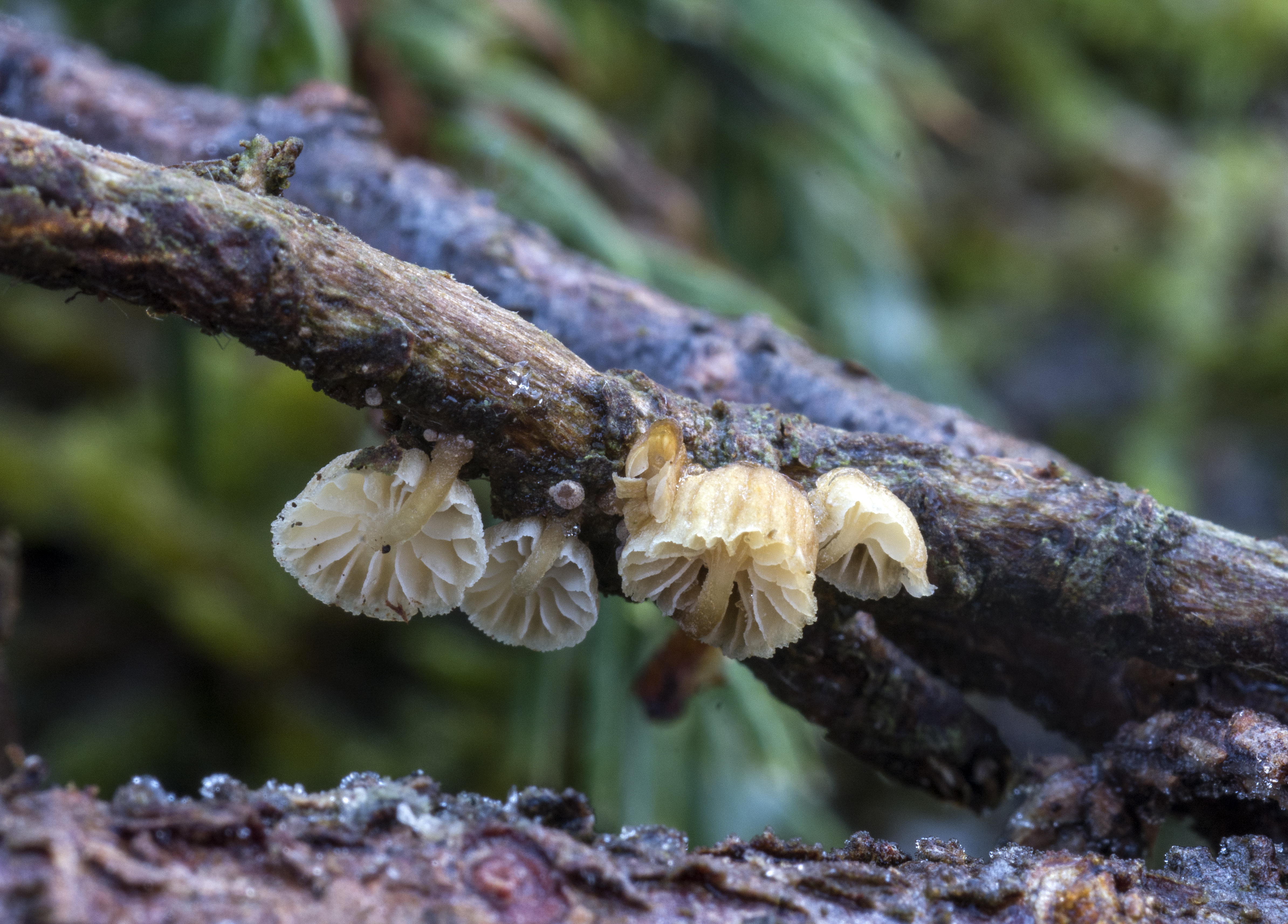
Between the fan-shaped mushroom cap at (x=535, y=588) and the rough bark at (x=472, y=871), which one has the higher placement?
the fan-shaped mushroom cap at (x=535, y=588)

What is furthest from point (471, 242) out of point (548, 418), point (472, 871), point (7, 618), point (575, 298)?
point (472, 871)

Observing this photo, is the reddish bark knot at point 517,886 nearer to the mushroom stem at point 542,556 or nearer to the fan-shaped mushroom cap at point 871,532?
the mushroom stem at point 542,556

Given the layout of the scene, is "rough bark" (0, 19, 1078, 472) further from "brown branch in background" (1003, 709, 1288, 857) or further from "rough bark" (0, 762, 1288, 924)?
"rough bark" (0, 762, 1288, 924)


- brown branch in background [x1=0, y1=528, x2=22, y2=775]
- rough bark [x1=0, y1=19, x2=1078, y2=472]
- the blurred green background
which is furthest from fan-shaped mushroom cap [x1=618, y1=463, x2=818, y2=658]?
the blurred green background

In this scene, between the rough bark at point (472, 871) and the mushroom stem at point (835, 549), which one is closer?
the rough bark at point (472, 871)

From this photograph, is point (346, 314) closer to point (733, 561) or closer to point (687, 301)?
point (733, 561)

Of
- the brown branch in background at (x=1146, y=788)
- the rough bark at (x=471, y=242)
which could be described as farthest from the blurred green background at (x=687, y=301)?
the brown branch in background at (x=1146, y=788)
